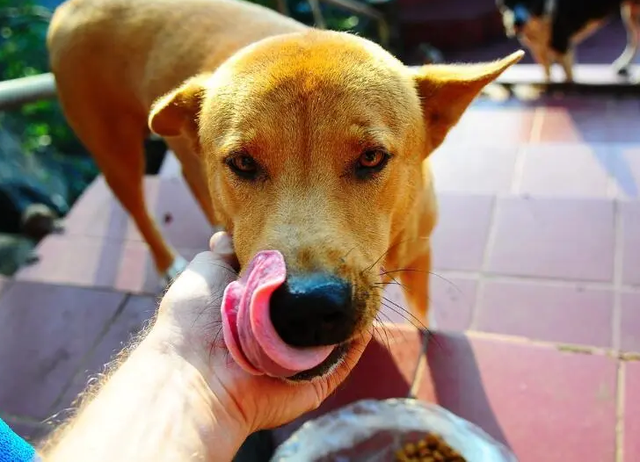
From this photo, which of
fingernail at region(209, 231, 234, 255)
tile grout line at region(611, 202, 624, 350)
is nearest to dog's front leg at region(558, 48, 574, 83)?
tile grout line at region(611, 202, 624, 350)

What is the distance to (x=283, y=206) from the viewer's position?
5.93 ft

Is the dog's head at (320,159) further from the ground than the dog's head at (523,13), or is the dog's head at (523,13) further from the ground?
the dog's head at (320,159)

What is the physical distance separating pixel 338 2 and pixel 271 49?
3683 millimetres

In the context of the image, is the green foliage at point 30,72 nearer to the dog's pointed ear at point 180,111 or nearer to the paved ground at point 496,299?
the paved ground at point 496,299

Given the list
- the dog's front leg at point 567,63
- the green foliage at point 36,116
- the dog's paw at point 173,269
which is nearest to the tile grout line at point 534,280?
the dog's paw at point 173,269

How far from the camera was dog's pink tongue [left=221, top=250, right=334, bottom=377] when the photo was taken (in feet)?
4.91

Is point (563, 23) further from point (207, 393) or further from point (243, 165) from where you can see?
point (207, 393)

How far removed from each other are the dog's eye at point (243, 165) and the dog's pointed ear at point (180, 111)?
43 cm

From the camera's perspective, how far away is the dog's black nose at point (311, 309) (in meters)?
1.50

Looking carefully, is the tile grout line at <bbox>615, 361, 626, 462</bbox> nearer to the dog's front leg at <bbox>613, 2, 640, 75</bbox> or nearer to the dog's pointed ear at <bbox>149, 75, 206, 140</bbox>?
the dog's pointed ear at <bbox>149, 75, 206, 140</bbox>

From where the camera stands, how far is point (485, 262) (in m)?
3.43

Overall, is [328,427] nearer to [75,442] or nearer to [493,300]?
[75,442]

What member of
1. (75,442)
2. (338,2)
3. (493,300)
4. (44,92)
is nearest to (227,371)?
(75,442)

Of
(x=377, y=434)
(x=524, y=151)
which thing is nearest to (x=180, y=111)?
(x=377, y=434)
